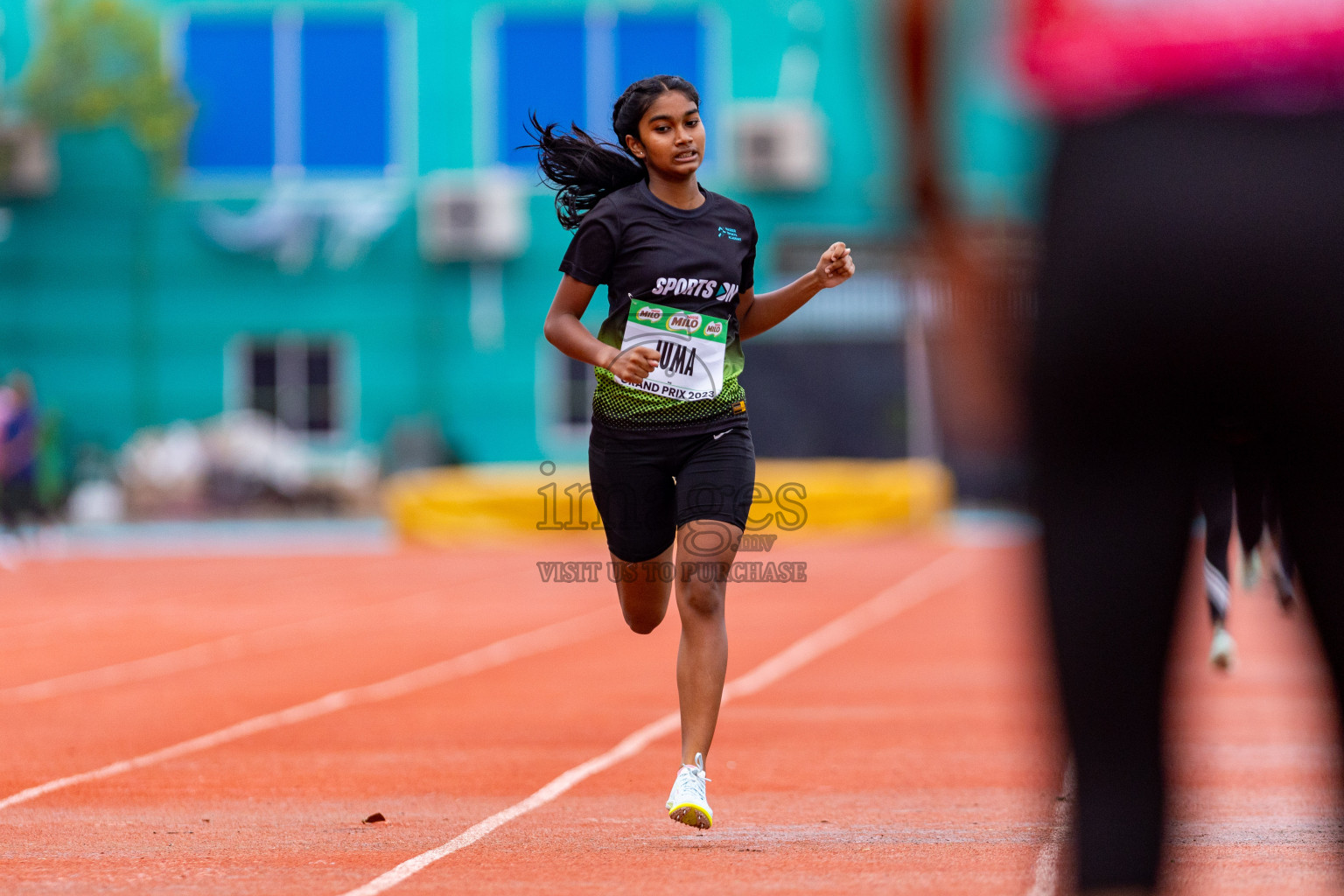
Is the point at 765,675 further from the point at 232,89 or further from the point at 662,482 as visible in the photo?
the point at 232,89

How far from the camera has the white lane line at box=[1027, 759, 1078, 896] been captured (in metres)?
4.47

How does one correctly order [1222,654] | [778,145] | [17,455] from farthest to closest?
[778,145] < [17,455] < [1222,654]

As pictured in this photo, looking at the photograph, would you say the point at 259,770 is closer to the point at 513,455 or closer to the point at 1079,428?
the point at 1079,428

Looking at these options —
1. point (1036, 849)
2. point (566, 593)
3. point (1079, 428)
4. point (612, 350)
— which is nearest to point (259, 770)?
point (612, 350)

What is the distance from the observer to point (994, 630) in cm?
1273

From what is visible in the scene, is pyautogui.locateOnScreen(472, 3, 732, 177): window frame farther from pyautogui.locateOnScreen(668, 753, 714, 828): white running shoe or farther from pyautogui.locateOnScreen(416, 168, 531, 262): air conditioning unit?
pyautogui.locateOnScreen(668, 753, 714, 828): white running shoe

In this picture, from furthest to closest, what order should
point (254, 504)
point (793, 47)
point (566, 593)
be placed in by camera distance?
point (793, 47) → point (254, 504) → point (566, 593)

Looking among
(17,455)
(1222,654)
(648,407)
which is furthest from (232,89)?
(648,407)

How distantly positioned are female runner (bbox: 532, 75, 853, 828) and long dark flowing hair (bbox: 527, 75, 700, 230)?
0.5 inches

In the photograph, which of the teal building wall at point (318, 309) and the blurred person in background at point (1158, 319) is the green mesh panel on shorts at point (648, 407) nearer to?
the blurred person in background at point (1158, 319)

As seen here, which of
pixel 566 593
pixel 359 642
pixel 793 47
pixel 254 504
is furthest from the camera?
pixel 793 47

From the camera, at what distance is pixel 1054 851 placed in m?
5.02

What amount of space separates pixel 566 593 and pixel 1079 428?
14.3m

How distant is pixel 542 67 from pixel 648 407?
27.0 meters
